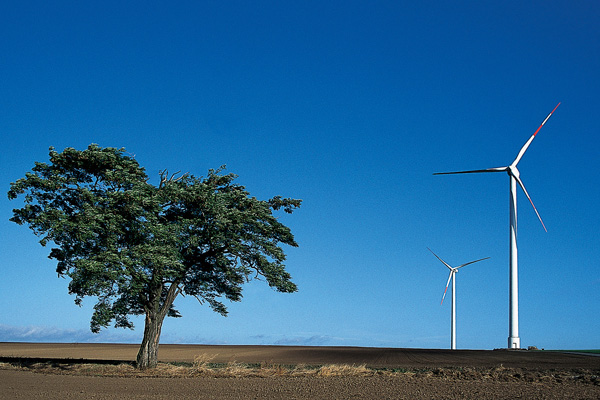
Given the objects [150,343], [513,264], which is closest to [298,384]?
[150,343]

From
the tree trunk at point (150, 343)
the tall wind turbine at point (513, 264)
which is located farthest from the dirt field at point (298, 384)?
the tall wind turbine at point (513, 264)

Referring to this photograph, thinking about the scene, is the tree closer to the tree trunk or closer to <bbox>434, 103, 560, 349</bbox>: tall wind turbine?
the tree trunk

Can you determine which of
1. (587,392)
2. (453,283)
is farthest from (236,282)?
(453,283)

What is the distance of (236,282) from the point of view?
1607 inches

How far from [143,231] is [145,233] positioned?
19 centimetres

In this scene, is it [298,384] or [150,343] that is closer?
[298,384]

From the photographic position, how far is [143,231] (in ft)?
121

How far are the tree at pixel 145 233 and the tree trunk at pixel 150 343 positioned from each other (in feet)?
0.22

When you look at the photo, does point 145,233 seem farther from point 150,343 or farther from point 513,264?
point 513,264

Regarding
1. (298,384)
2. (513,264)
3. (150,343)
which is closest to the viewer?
(298,384)

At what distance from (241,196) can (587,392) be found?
24333 mm

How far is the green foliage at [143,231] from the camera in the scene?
35531mm

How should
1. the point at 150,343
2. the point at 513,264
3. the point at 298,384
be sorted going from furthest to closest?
the point at 513,264, the point at 150,343, the point at 298,384

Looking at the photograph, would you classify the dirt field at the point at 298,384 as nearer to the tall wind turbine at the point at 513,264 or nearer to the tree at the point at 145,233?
the tree at the point at 145,233
